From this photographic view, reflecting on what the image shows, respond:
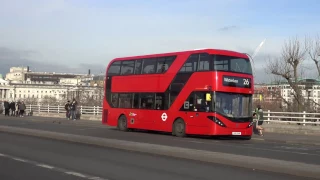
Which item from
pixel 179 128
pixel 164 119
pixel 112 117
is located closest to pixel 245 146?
pixel 179 128

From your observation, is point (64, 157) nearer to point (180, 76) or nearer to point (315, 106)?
point (180, 76)

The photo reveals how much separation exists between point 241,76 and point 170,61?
393 cm

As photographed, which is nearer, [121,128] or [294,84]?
[121,128]

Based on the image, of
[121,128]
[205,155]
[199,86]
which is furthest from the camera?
[121,128]

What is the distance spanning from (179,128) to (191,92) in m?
2.13

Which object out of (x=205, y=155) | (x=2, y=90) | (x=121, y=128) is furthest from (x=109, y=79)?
(x=2, y=90)

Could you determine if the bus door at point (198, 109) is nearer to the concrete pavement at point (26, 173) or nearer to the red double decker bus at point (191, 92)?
the red double decker bus at point (191, 92)

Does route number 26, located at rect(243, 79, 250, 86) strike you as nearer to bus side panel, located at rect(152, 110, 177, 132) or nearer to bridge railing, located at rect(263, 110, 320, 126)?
bus side panel, located at rect(152, 110, 177, 132)

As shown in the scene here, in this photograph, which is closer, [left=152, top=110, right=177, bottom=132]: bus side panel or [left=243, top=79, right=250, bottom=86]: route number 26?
[left=243, top=79, right=250, bottom=86]: route number 26

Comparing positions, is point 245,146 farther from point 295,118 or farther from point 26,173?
point 295,118

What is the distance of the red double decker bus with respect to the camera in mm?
20688

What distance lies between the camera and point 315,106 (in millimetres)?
34844

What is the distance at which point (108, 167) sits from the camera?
35.7 feet

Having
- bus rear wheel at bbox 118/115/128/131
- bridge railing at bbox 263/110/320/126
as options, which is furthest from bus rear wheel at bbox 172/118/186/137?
bridge railing at bbox 263/110/320/126
